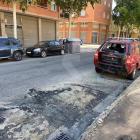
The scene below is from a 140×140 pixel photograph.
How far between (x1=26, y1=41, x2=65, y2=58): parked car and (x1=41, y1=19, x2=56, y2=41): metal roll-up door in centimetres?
876

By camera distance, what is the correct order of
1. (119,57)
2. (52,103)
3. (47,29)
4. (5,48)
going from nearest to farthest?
(52,103)
(119,57)
(5,48)
(47,29)

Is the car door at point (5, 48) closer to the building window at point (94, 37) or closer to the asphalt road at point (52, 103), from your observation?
the asphalt road at point (52, 103)

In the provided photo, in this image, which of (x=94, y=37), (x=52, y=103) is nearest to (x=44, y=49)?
(x=52, y=103)

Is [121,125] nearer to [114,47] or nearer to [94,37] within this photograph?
[114,47]

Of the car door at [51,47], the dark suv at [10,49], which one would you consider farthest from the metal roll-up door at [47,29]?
the dark suv at [10,49]

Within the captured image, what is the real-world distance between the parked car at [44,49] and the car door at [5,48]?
8.19 feet

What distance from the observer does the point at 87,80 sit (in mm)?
6461

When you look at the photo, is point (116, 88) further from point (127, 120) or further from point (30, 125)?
point (30, 125)

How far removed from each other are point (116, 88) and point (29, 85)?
3268 mm

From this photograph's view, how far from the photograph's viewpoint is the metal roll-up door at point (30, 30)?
66.3 feet

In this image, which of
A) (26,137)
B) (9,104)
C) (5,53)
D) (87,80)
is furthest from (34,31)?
(26,137)

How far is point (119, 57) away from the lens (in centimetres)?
625

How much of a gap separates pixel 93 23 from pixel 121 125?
4254cm

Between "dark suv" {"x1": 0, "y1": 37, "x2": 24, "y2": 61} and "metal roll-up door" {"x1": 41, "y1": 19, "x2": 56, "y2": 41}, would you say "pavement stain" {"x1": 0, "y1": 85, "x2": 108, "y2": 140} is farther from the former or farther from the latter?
"metal roll-up door" {"x1": 41, "y1": 19, "x2": 56, "y2": 41}
